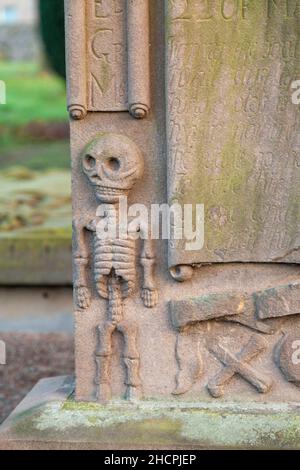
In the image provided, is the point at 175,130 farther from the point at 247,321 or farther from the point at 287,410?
the point at 287,410

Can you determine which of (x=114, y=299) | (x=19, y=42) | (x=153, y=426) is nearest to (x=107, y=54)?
(x=114, y=299)

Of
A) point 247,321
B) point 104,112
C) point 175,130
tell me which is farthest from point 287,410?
point 104,112

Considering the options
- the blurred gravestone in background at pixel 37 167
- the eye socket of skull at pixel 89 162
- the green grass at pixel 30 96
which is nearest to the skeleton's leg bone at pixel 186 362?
the eye socket of skull at pixel 89 162

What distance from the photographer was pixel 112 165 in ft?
9.91

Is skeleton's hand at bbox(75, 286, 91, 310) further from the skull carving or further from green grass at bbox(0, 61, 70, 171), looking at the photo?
green grass at bbox(0, 61, 70, 171)

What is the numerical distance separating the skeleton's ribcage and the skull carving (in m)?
0.18

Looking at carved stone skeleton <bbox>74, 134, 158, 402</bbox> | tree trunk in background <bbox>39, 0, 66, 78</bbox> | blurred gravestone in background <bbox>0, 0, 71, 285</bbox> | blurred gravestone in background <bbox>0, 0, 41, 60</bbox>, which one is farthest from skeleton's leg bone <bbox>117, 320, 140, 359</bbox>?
blurred gravestone in background <bbox>0, 0, 41, 60</bbox>

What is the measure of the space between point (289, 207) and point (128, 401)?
1.06 m

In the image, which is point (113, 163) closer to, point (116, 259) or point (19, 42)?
point (116, 259)

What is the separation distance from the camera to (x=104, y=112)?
303 cm

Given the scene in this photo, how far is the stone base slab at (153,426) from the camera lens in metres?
2.80

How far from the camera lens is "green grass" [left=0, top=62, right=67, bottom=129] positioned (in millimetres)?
10422

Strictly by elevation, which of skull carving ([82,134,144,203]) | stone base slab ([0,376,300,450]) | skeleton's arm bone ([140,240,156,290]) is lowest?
stone base slab ([0,376,300,450])
